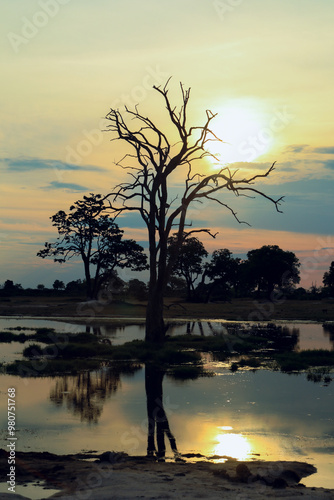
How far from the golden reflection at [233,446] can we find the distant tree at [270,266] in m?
95.3

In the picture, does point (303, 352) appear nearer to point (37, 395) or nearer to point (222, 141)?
point (222, 141)

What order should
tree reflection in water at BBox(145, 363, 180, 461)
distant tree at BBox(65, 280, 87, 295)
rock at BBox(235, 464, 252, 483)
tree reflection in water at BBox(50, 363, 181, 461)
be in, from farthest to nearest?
distant tree at BBox(65, 280, 87, 295)
tree reflection in water at BBox(50, 363, 181, 461)
tree reflection in water at BBox(145, 363, 180, 461)
rock at BBox(235, 464, 252, 483)

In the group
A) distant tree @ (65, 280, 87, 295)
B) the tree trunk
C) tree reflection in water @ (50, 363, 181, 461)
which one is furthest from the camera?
distant tree @ (65, 280, 87, 295)

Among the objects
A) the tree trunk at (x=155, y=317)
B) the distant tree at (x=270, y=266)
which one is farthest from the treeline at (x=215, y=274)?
the tree trunk at (x=155, y=317)

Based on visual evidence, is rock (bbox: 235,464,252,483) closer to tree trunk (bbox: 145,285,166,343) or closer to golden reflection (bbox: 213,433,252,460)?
golden reflection (bbox: 213,433,252,460)

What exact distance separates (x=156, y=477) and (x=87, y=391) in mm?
9129

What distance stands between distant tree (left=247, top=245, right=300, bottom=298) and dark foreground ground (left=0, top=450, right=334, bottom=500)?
97.9 metres

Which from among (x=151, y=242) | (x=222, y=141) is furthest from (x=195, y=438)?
(x=222, y=141)

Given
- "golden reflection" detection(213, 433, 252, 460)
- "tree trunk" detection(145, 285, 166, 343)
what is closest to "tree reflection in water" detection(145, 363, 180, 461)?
"golden reflection" detection(213, 433, 252, 460)

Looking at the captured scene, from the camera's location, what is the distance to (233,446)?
44.3 feet

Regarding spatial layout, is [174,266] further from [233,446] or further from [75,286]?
[233,446]

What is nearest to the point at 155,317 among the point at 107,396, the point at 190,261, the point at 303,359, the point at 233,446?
the point at 303,359

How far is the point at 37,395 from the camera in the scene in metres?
18.8

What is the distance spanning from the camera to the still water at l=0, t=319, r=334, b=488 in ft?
43.6
